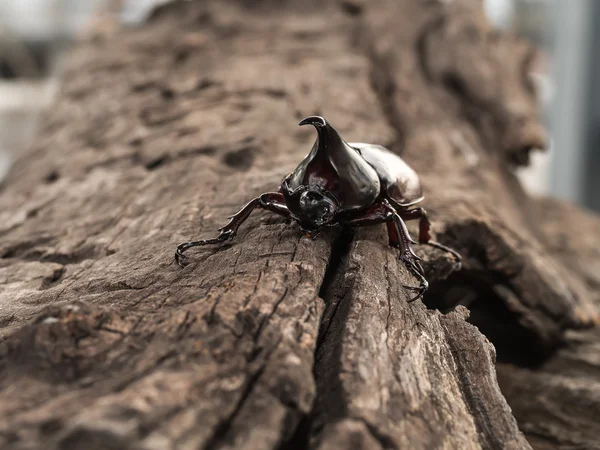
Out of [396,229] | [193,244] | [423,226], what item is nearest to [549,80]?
[423,226]

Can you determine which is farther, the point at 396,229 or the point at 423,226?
the point at 423,226

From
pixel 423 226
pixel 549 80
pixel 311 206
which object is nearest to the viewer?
pixel 311 206

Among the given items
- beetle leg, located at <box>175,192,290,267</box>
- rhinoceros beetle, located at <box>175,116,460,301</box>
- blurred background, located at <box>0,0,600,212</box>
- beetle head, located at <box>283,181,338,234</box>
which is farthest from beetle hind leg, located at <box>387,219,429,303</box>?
blurred background, located at <box>0,0,600,212</box>

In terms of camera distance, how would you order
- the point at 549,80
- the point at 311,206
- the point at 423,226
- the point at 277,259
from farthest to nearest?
1. the point at 549,80
2. the point at 423,226
3. the point at 311,206
4. the point at 277,259

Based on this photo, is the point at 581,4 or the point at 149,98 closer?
the point at 149,98

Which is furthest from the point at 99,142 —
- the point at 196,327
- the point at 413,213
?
the point at 196,327

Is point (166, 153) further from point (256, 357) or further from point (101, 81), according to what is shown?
→ point (256, 357)

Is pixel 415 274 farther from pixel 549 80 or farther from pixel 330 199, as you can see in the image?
pixel 549 80
